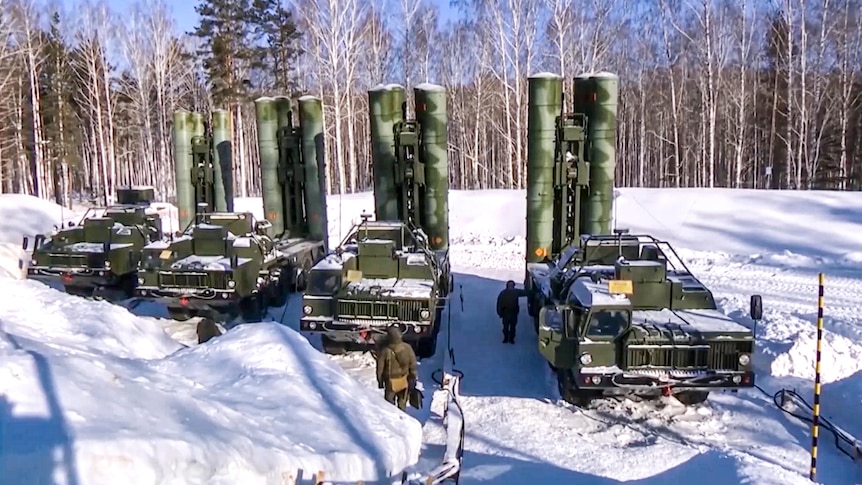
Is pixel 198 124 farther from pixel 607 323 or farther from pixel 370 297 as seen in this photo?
pixel 607 323

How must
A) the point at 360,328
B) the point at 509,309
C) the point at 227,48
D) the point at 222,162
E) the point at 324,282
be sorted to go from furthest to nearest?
the point at 227,48 → the point at 222,162 → the point at 509,309 → the point at 324,282 → the point at 360,328

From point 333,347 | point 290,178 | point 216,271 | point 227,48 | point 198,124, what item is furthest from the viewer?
point 227,48

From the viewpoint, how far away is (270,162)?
68.3ft

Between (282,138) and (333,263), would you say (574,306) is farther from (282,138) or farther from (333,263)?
(282,138)

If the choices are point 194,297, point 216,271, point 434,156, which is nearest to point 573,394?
point 216,271

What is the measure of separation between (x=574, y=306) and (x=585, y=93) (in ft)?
27.7

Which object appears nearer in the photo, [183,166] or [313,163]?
[313,163]

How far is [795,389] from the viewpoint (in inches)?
377

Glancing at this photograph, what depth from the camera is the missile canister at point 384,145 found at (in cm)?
1759

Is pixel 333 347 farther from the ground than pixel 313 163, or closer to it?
closer to it

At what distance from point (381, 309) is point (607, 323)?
140 inches

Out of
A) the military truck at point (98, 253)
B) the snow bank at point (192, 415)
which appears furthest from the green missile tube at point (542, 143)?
the military truck at point (98, 253)

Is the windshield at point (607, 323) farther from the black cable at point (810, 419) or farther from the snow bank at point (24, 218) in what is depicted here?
the snow bank at point (24, 218)

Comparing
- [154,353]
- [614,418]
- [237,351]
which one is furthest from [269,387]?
[614,418]
